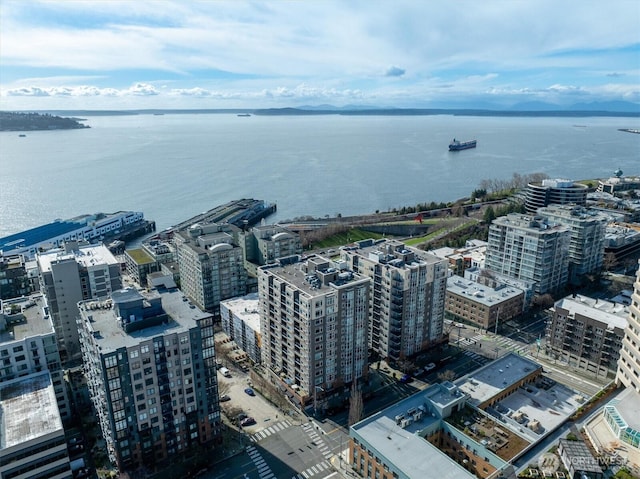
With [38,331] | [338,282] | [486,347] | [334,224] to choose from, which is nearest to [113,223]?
[334,224]

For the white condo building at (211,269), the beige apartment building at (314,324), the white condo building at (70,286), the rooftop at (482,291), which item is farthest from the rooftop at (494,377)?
the white condo building at (70,286)

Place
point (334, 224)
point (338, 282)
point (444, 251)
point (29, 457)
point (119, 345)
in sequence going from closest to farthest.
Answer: point (29, 457) < point (119, 345) < point (338, 282) < point (444, 251) < point (334, 224)

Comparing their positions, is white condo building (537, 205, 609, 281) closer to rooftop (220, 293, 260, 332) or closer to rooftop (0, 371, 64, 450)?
rooftop (220, 293, 260, 332)

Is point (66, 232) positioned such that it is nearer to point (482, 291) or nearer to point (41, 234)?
point (41, 234)

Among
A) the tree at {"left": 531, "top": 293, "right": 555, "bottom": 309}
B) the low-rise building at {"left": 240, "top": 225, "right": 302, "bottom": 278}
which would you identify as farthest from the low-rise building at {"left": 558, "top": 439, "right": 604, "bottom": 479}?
the low-rise building at {"left": 240, "top": 225, "right": 302, "bottom": 278}

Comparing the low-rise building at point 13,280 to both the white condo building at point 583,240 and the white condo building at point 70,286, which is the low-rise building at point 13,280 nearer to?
the white condo building at point 70,286

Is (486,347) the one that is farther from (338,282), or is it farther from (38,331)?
(38,331)

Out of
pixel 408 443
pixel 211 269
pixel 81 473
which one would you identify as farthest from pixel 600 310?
pixel 81 473
